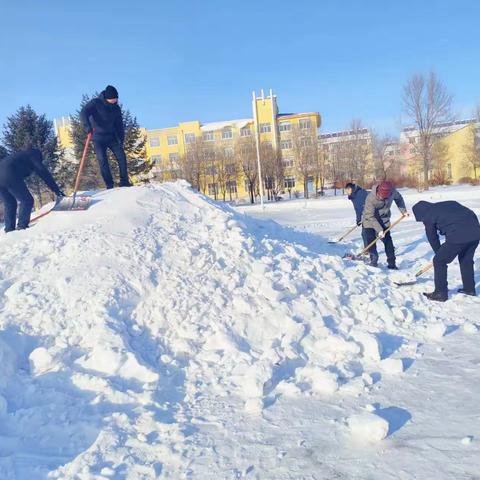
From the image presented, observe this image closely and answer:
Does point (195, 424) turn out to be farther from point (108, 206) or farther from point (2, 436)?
point (108, 206)

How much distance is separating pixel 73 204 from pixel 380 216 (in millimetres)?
4927

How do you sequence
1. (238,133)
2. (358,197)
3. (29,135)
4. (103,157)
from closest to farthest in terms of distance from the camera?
(103,157) < (358,197) < (29,135) < (238,133)

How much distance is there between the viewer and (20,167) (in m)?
6.20

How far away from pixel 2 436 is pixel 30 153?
459cm

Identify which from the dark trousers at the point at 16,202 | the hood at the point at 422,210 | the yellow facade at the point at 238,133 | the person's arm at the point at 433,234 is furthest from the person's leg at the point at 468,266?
the yellow facade at the point at 238,133

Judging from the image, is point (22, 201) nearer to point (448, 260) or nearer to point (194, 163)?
point (448, 260)

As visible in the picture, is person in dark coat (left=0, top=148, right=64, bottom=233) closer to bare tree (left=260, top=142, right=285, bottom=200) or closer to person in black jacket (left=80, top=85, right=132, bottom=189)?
person in black jacket (left=80, top=85, right=132, bottom=189)

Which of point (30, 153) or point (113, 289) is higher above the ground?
point (30, 153)

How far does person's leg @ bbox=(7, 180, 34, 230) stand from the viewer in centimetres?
602

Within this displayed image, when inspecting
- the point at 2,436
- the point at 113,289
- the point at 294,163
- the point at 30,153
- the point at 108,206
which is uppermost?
the point at 294,163

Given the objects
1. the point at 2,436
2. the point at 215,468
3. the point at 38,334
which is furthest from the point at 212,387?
the point at 38,334

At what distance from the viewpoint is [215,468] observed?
7.88ft

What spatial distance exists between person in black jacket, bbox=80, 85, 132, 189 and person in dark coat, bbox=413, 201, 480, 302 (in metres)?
4.73

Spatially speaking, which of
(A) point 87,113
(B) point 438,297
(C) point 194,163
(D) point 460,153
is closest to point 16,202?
(A) point 87,113
